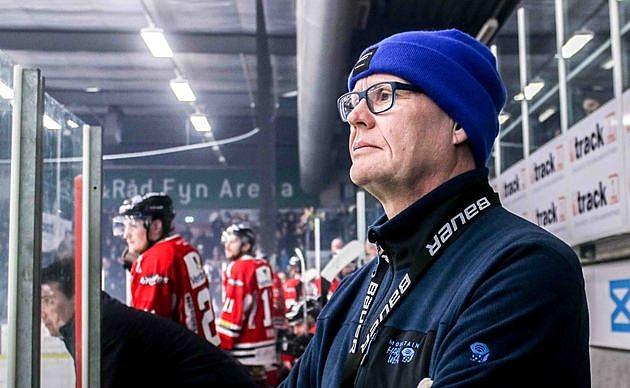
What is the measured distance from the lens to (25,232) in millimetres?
1462

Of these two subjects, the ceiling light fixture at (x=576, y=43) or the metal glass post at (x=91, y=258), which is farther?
the ceiling light fixture at (x=576, y=43)

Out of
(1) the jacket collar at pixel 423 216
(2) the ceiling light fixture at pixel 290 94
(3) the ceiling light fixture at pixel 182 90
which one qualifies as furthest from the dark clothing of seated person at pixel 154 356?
(2) the ceiling light fixture at pixel 290 94

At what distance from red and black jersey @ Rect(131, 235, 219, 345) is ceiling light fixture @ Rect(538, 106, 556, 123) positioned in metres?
1.92

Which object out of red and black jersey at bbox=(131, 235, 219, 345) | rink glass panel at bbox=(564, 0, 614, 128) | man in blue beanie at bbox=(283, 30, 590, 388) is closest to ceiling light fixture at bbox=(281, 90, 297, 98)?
red and black jersey at bbox=(131, 235, 219, 345)

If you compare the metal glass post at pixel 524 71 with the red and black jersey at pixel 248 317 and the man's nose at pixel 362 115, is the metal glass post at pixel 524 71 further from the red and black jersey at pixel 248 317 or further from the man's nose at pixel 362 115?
the man's nose at pixel 362 115

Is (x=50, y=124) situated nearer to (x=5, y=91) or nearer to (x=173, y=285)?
(x=5, y=91)

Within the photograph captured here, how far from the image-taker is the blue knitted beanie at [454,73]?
1.16m

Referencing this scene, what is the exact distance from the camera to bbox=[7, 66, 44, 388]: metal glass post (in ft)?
4.75

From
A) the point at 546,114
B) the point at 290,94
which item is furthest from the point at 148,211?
the point at 290,94

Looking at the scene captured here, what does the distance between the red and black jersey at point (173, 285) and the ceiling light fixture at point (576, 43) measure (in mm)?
2106

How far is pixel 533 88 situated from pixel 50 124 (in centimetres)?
345

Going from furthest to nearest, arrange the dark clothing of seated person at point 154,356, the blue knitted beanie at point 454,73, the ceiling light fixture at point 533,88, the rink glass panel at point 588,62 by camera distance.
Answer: the ceiling light fixture at point 533,88, the rink glass panel at point 588,62, the dark clothing of seated person at point 154,356, the blue knitted beanie at point 454,73

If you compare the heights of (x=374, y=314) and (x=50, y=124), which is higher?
(x=50, y=124)

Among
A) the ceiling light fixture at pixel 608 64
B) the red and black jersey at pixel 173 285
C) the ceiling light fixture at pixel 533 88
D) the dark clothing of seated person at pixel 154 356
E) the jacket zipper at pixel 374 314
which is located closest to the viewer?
the jacket zipper at pixel 374 314
